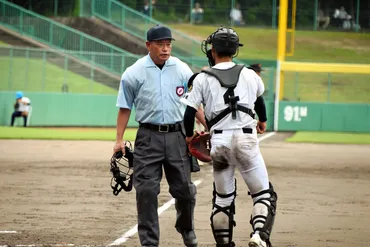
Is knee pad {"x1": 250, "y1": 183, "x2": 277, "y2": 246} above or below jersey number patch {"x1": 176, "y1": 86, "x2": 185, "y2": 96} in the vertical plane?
below

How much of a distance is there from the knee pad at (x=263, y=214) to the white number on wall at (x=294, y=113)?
30.8 metres

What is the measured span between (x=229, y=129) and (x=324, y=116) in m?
31.9

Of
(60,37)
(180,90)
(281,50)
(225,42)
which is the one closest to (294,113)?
(281,50)

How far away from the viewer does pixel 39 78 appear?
128 feet

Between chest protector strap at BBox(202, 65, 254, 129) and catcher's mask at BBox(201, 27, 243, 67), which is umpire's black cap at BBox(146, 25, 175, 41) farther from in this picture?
chest protector strap at BBox(202, 65, 254, 129)

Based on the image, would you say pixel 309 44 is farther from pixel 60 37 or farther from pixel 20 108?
pixel 20 108

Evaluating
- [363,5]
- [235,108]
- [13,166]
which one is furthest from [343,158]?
[363,5]

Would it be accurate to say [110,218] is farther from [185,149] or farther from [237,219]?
[185,149]

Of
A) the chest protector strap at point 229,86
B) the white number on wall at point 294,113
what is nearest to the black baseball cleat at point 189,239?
the chest protector strap at point 229,86

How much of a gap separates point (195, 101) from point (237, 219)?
3.80 m

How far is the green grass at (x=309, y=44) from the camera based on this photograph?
4797 cm

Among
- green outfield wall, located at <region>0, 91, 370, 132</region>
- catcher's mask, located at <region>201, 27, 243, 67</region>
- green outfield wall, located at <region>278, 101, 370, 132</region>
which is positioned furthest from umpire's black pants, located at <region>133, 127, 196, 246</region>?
green outfield wall, located at <region>278, 101, 370, 132</region>

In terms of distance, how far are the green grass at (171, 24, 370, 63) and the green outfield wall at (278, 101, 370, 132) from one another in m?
7.45

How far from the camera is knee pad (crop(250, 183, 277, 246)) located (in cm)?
847
